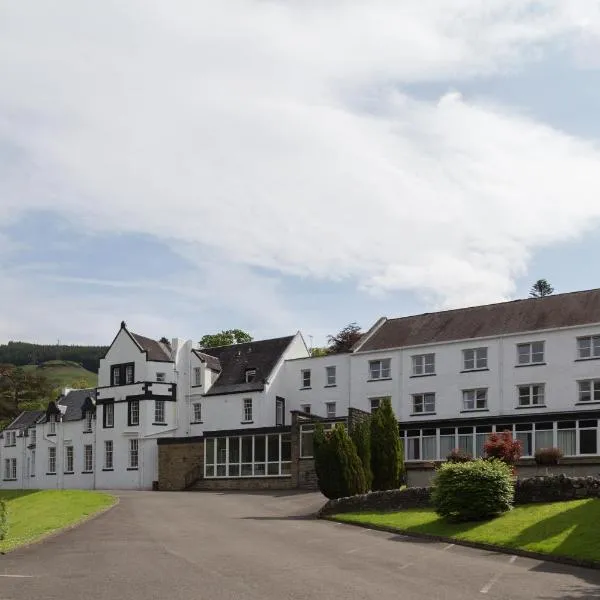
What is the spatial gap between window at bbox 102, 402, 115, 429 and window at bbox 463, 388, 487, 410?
2838 cm

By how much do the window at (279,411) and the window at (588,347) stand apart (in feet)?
76.6

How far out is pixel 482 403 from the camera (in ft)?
193

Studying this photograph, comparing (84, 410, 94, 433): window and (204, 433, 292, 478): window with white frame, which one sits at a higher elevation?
(84, 410, 94, 433): window

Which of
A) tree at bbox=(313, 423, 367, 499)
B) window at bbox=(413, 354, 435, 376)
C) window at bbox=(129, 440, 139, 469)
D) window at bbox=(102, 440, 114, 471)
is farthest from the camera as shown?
window at bbox=(102, 440, 114, 471)

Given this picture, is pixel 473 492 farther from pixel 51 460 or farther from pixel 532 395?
pixel 51 460

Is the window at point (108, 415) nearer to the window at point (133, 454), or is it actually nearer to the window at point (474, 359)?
the window at point (133, 454)

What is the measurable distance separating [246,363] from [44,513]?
105ft

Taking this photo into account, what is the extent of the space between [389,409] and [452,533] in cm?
1425

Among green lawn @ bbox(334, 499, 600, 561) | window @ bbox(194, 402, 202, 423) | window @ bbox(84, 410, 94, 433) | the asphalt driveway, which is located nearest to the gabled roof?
window @ bbox(194, 402, 202, 423)

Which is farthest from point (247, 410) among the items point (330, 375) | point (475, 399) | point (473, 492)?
point (473, 492)

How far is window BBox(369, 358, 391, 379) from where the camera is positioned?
6356cm

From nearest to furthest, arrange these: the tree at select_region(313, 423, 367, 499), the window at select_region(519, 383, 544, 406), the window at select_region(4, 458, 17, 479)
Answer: the tree at select_region(313, 423, 367, 499), the window at select_region(519, 383, 544, 406), the window at select_region(4, 458, 17, 479)

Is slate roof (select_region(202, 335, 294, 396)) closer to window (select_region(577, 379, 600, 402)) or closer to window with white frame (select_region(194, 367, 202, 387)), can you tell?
window with white frame (select_region(194, 367, 202, 387))

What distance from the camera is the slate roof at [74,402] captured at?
75625 millimetres
